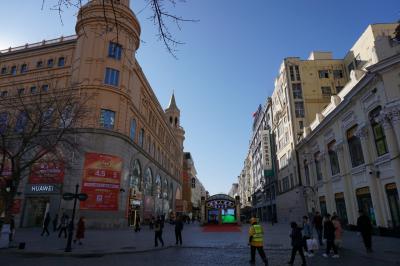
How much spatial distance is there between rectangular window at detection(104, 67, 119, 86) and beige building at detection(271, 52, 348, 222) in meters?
24.9

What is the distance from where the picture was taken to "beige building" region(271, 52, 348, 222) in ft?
129

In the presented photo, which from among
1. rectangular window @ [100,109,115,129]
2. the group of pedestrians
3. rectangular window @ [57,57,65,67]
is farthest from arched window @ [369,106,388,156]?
rectangular window @ [57,57,65,67]

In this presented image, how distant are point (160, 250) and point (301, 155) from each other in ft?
94.6

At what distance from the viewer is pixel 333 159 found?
26969mm

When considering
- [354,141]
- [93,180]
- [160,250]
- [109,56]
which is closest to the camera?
[160,250]

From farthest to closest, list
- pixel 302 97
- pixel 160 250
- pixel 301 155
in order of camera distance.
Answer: pixel 302 97 < pixel 301 155 < pixel 160 250

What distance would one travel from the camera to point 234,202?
38.1 m

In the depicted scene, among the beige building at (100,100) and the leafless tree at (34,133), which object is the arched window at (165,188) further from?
the leafless tree at (34,133)

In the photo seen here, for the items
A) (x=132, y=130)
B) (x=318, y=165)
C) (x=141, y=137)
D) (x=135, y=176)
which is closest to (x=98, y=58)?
(x=132, y=130)

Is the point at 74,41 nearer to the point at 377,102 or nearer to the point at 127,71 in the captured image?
the point at 127,71

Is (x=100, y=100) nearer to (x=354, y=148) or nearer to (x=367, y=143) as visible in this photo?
(x=354, y=148)

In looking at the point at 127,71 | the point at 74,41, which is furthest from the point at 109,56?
the point at 74,41

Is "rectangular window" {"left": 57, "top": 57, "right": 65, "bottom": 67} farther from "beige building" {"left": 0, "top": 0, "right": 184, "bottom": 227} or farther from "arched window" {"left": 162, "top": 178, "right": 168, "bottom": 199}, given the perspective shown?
"arched window" {"left": 162, "top": 178, "right": 168, "bottom": 199}

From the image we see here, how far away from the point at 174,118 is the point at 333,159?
56.5m
